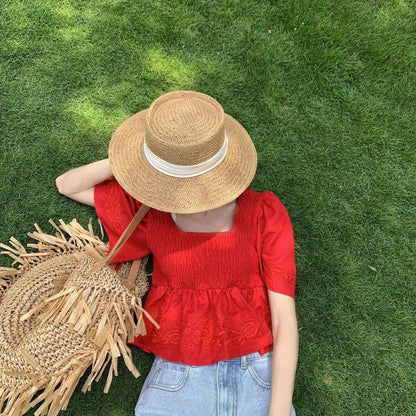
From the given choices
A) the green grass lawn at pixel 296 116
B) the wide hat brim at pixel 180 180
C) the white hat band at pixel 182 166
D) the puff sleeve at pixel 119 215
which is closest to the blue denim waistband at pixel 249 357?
the green grass lawn at pixel 296 116

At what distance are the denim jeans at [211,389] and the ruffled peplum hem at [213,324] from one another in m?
0.06

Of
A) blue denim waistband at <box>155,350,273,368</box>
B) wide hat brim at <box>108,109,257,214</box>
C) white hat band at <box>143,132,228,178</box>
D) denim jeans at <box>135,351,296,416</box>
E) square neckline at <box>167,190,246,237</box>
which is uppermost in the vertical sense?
white hat band at <box>143,132,228,178</box>

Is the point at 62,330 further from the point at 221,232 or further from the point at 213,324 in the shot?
the point at 221,232

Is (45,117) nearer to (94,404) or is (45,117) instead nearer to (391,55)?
(94,404)

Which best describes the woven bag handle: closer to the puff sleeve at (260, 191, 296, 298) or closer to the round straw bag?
the round straw bag

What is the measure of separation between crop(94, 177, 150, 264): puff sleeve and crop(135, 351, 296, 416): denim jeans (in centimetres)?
74

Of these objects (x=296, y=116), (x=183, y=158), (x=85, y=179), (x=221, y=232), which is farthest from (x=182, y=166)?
(x=296, y=116)

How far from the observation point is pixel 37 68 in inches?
116

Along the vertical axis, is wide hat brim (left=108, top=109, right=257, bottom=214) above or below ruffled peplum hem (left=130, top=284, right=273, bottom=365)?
above

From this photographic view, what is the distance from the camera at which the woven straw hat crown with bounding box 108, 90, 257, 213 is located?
162 centimetres

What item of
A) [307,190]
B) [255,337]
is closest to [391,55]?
[307,190]

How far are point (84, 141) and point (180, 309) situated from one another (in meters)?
1.46

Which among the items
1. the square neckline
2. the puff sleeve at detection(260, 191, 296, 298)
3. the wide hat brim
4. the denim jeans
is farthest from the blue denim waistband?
the wide hat brim

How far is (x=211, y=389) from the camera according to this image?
230cm
